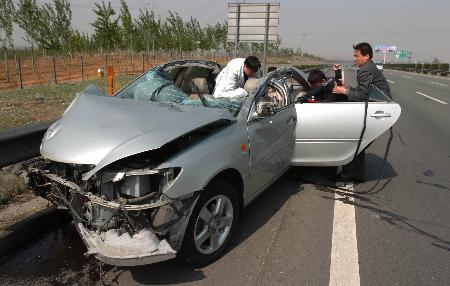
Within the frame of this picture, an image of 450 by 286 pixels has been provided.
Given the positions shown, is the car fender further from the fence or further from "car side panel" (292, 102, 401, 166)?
the fence

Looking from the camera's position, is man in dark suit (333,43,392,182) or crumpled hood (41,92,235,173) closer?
crumpled hood (41,92,235,173)

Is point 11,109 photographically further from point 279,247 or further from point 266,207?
point 279,247

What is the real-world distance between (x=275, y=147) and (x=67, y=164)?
2060mm

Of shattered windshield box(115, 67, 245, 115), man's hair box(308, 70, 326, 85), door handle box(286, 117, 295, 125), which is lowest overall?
door handle box(286, 117, 295, 125)

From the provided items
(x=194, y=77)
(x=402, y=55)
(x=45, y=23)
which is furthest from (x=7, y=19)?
(x=402, y=55)

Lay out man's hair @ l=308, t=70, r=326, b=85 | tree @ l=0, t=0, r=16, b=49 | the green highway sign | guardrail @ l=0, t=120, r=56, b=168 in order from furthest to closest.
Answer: the green highway sign → tree @ l=0, t=0, r=16, b=49 → man's hair @ l=308, t=70, r=326, b=85 → guardrail @ l=0, t=120, r=56, b=168

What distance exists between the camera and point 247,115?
12.2 feet

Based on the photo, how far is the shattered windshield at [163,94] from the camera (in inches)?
156

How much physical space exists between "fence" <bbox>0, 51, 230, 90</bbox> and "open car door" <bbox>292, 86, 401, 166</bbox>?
19.1 meters

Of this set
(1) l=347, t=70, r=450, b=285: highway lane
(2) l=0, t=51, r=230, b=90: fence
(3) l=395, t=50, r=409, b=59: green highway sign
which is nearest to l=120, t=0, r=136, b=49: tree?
(2) l=0, t=51, r=230, b=90: fence

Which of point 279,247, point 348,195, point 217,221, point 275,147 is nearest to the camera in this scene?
point 217,221

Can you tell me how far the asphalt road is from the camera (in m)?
3.09

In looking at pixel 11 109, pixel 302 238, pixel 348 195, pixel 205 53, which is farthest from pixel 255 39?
pixel 205 53

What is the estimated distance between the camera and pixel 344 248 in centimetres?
358
